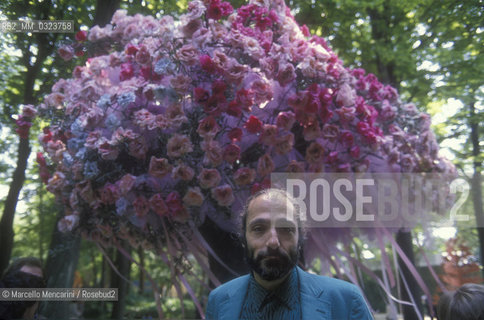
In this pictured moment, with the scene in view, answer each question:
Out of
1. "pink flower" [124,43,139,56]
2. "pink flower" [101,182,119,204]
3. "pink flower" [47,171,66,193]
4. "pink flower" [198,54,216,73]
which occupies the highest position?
"pink flower" [124,43,139,56]

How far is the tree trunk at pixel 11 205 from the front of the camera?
86.9 inches

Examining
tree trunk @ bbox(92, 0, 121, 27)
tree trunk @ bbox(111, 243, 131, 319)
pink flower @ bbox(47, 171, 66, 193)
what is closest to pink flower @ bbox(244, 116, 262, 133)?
pink flower @ bbox(47, 171, 66, 193)

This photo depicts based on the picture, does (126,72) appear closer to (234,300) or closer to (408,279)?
(234,300)

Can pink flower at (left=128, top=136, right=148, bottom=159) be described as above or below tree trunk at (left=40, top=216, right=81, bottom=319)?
above

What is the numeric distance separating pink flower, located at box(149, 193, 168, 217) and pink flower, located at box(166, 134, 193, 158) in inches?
7.5

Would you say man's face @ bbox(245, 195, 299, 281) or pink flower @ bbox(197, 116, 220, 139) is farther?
pink flower @ bbox(197, 116, 220, 139)

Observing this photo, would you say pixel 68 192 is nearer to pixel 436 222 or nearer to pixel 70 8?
pixel 70 8

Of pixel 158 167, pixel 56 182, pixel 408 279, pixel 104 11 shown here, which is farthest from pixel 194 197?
pixel 408 279

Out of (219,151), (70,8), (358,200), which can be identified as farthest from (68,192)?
(358,200)

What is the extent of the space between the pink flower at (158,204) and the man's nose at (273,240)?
2.20 feet

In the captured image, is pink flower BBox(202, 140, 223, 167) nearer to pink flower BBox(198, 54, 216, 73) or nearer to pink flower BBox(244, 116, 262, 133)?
pink flower BBox(244, 116, 262, 133)

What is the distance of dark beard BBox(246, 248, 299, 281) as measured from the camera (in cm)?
125

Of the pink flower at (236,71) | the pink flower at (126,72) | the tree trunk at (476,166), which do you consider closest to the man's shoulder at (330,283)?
the pink flower at (236,71)

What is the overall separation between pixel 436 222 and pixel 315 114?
3.45 ft
